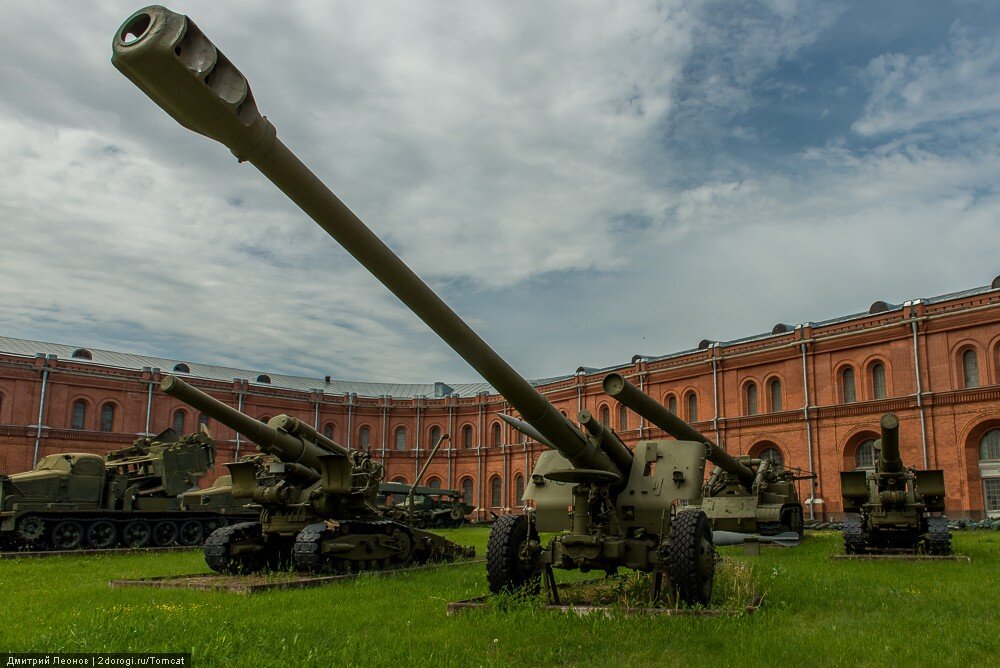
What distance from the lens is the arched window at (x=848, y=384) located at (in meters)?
34.4

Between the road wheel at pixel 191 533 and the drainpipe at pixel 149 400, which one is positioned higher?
the drainpipe at pixel 149 400

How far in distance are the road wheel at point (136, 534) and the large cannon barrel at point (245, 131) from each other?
16.2 m

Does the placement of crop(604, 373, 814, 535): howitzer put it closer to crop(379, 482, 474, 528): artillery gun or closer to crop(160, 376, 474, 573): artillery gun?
crop(160, 376, 474, 573): artillery gun

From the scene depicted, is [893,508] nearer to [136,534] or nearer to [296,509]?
[296,509]

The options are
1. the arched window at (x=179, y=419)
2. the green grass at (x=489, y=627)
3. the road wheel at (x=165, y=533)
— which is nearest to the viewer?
the green grass at (x=489, y=627)

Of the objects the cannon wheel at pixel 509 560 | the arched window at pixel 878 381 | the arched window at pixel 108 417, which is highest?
the arched window at pixel 878 381

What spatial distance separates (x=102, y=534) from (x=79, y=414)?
27523 millimetres

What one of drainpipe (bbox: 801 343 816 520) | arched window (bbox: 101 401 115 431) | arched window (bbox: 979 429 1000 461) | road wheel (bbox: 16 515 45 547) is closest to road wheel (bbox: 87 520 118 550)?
road wheel (bbox: 16 515 45 547)

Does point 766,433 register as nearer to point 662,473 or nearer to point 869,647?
point 662,473

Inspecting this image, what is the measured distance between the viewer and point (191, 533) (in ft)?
69.6

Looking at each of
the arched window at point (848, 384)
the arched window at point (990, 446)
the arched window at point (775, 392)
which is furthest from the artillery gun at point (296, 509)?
the arched window at point (775, 392)

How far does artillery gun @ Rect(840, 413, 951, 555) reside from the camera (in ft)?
48.9

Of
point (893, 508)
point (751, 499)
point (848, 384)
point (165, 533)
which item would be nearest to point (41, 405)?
point (165, 533)

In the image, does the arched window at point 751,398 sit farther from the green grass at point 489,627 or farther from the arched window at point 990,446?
the green grass at point 489,627
